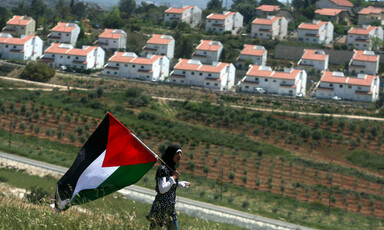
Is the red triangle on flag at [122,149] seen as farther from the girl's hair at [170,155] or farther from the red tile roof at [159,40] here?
the red tile roof at [159,40]

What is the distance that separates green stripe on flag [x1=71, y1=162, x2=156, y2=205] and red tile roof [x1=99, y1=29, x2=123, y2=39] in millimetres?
71588

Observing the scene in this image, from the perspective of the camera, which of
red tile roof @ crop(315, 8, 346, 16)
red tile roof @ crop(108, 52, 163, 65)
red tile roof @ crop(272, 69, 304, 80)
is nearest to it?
red tile roof @ crop(272, 69, 304, 80)

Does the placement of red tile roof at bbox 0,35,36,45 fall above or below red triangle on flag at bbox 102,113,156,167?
below

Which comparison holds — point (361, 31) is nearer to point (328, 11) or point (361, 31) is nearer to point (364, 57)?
point (364, 57)

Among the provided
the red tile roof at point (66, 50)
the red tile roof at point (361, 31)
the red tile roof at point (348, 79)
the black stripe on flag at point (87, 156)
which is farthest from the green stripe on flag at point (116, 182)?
the red tile roof at point (361, 31)

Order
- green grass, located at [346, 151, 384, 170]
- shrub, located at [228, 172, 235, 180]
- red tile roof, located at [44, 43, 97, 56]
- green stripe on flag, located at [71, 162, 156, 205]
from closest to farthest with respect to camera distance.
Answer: green stripe on flag, located at [71, 162, 156, 205] → shrub, located at [228, 172, 235, 180] → green grass, located at [346, 151, 384, 170] → red tile roof, located at [44, 43, 97, 56]

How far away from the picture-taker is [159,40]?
256 feet

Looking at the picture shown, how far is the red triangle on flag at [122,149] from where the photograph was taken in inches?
365

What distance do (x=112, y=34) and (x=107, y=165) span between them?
72.9 meters

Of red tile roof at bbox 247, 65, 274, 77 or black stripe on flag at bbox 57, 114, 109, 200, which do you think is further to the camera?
red tile roof at bbox 247, 65, 274, 77

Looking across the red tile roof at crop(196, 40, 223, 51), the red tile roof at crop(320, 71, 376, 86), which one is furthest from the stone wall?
the red tile roof at crop(320, 71, 376, 86)

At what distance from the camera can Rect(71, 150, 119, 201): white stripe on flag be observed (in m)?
9.20

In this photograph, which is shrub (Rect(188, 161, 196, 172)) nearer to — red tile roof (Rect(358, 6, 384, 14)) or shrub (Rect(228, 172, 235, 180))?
shrub (Rect(228, 172, 235, 180))

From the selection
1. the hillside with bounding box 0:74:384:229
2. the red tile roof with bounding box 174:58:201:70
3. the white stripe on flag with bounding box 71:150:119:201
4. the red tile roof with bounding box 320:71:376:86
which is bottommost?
the hillside with bounding box 0:74:384:229
